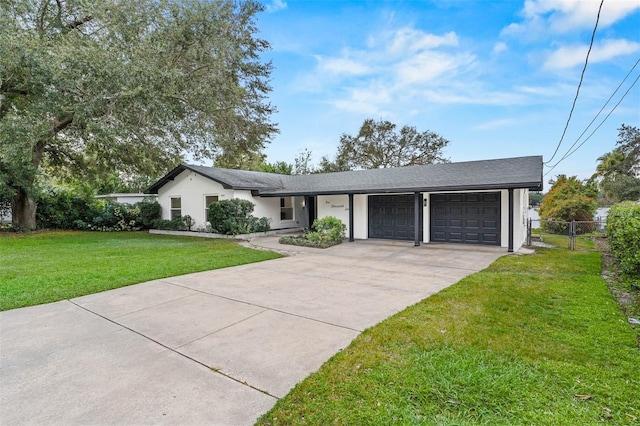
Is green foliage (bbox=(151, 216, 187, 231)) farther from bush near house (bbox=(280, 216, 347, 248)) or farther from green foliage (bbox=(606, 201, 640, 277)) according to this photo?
green foliage (bbox=(606, 201, 640, 277))

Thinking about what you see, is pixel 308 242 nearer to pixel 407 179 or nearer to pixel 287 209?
pixel 407 179

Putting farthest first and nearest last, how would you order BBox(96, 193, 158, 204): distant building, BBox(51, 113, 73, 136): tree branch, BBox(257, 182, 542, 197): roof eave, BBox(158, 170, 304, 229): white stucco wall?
BBox(96, 193, 158, 204): distant building
BBox(158, 170, 304, 229): white stucco wall
BBox(51, 113, 73, 136): tree branch
BBox(257, 182, 542, 197): roof eave

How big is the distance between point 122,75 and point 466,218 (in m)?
12.7

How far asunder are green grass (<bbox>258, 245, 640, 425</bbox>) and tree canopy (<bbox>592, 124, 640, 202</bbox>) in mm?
28850

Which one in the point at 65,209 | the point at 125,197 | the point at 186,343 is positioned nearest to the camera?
the point at 186,343

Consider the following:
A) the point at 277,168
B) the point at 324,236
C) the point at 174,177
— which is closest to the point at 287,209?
the point at 324,236

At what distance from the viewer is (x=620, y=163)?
27.1 meters

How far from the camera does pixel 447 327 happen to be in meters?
3.93

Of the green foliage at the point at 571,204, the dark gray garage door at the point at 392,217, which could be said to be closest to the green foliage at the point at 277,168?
the dark gray garage door at the point at 392,217

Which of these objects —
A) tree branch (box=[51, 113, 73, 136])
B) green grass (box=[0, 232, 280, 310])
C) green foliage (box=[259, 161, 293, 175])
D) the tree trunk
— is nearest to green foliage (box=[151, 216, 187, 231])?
green grass (box=[0, 232, 280, 310])

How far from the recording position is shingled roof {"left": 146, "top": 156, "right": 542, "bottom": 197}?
1053cm

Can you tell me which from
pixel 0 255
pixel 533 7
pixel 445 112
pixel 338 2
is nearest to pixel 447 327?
pixel 533 7

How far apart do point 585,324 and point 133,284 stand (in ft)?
24.0

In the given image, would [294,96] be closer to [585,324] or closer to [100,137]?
[100,137]
